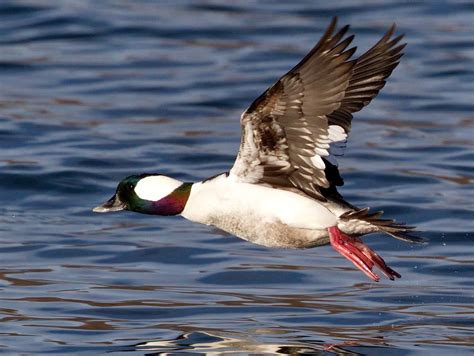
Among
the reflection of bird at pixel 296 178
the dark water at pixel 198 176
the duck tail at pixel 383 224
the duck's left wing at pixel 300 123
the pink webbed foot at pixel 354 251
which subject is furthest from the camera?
the dark water at pixel 198 176

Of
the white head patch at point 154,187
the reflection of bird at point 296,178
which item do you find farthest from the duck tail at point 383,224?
the white head patch at point 154,187

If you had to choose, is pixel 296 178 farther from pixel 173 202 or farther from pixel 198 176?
pixel 198 176

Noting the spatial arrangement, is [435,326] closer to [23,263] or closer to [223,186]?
[223,186]

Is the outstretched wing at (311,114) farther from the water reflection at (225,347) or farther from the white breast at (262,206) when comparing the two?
the water reflection at (225,347)

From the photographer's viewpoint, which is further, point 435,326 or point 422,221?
point 422,221

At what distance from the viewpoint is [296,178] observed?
750 cm

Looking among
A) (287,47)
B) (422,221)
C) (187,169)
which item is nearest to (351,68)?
(422,221)

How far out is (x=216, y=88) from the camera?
1545cm

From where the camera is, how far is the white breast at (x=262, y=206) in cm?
739

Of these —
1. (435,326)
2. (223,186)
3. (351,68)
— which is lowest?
(435,326)

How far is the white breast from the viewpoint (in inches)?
291

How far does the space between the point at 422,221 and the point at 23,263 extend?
3104 mm

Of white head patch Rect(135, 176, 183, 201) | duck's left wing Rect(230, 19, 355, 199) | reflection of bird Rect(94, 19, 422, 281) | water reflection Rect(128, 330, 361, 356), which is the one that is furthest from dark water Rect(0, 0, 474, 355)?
duck's left wing Rect(230, 19, 355, 199)

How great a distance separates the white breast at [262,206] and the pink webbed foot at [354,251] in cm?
7
